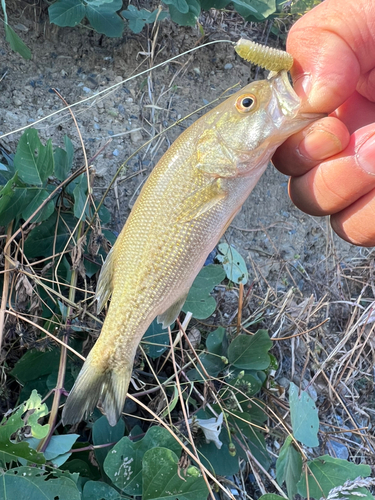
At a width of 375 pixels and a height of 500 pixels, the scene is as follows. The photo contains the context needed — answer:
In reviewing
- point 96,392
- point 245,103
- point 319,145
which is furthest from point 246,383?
point 245,103

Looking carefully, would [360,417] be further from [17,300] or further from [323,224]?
[17,300]

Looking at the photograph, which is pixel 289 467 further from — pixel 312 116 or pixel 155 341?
pixel 312 116

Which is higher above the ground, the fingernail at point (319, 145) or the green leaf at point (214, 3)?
the green leaf at point (214, 3)

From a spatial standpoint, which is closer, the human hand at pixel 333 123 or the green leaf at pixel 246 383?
the human hand at pixel 333 123

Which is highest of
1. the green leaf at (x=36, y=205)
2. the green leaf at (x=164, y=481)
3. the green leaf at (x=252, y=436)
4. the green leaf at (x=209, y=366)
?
the green leaf at (x=36, y=205)

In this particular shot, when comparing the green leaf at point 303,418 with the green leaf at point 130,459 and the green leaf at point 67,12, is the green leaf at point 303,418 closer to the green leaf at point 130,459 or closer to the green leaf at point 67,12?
the green leaf at point 130,459

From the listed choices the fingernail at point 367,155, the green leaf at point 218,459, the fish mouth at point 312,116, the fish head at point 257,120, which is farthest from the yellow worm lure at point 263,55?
the green leaf at point 218,459

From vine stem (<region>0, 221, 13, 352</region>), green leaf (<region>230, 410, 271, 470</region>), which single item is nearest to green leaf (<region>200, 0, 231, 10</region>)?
vine stem (<region>0, 221, 13, 352</region>)
